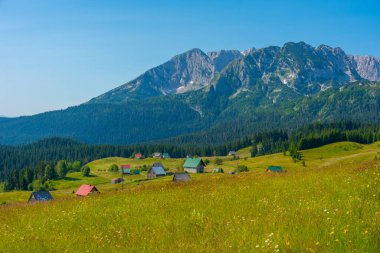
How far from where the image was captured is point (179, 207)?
1307cm

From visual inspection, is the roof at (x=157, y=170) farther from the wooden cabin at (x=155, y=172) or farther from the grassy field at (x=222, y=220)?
the grassy field at (x=222, y=220)

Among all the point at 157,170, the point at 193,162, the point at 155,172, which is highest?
the point at 193,162

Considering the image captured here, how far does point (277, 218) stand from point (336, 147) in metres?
193

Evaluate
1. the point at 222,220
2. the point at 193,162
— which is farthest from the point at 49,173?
the point at 222,220

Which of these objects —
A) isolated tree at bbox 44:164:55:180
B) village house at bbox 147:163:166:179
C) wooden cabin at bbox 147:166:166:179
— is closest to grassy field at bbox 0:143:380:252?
wooden cabin at bbox 147:166:166:179

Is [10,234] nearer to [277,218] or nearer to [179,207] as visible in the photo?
[179,207]

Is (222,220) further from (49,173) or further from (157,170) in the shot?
(49,173)

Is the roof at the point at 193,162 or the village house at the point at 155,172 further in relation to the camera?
the roof at the point at 193,162

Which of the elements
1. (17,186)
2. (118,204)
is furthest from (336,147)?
(118,204)

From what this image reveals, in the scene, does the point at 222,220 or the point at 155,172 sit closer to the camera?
the point at 222,220

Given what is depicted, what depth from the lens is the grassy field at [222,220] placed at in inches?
331

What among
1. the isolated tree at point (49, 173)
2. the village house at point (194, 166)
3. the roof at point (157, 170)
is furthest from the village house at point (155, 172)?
the isolated tree at point (49, 173)

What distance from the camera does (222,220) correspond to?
1072 centimetres

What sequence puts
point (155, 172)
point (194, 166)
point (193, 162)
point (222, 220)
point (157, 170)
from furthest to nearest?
point (193, 162) → point (194, 166) → point (157, 170) → point (155, 172) → point (222, 220)
